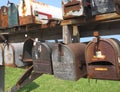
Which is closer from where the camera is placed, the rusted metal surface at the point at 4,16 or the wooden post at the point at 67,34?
the wooden post at the point at 67,34

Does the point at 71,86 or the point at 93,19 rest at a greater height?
the point at 93,19

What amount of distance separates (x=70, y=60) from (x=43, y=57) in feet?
1.42

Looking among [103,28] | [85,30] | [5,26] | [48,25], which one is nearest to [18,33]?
[5,26]

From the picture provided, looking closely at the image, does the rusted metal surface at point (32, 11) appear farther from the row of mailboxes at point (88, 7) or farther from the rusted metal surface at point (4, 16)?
the row of mailboxes at point (88, 7)

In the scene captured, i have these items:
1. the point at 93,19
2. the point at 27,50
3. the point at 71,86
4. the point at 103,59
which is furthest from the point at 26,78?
Result: the point at 71,86

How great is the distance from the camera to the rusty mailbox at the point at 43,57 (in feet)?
10.1

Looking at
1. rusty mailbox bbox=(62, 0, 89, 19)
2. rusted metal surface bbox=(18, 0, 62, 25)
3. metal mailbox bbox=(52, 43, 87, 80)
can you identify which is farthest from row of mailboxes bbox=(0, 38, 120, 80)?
rusted metal surface bbox=(18, 0, 62, 25)

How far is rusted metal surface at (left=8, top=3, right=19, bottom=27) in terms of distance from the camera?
4.06 meters

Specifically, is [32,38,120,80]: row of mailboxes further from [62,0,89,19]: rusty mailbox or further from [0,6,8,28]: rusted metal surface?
[0,6,8,28]: rusted metal surface

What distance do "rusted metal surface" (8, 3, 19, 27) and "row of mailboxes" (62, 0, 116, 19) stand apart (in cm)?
121

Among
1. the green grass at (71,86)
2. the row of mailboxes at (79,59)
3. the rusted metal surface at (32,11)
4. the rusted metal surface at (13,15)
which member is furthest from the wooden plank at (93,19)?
the green grass at (71,86)

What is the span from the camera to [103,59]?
2.56 meters

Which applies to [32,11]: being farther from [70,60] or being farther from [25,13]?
[70,60]

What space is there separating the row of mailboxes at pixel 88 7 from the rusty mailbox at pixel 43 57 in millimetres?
405
